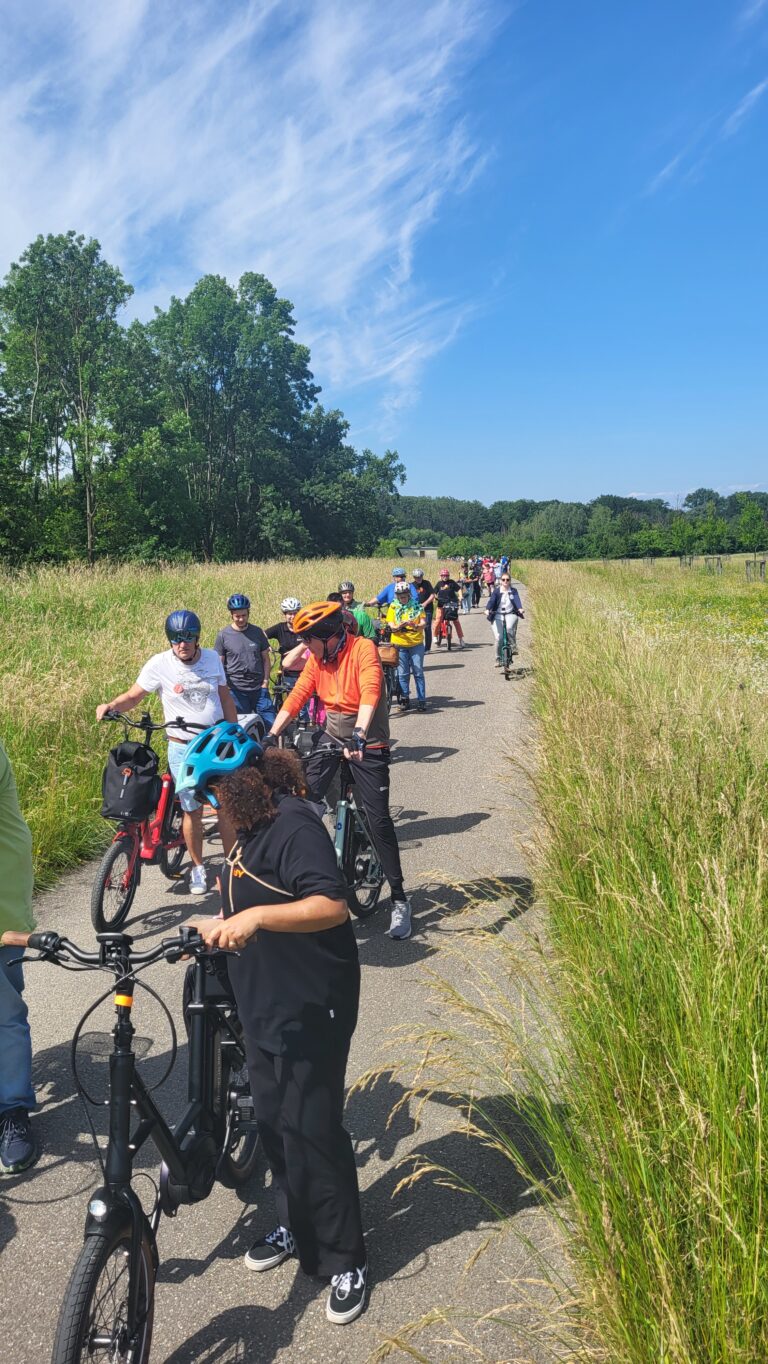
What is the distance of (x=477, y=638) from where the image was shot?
924 inches

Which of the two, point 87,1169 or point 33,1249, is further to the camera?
point 87,1169

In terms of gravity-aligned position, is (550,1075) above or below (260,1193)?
above

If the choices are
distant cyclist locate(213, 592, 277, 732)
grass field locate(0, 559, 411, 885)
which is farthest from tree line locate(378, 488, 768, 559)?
distant cyclist locate(213, 592, 277, 732)

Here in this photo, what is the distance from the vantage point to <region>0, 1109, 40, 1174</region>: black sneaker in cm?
326

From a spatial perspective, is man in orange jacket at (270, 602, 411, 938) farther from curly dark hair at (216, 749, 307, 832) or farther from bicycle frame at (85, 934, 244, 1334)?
curly dark hair at (216, 749, 307, 832)

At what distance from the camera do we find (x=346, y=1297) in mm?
2465

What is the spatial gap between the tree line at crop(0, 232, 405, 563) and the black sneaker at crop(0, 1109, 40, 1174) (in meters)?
29.2

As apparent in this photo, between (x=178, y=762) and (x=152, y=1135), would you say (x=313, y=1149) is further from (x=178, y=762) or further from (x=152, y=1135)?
(x=178, y=762)

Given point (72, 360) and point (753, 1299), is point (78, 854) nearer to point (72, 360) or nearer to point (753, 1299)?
point (753, 1299)

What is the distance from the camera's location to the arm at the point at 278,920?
2.10 metres

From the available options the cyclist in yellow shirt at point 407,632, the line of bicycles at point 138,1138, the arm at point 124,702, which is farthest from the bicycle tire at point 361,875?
the cyclist in yellow shirt at point 407,632

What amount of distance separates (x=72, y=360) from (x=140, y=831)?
44.9 m

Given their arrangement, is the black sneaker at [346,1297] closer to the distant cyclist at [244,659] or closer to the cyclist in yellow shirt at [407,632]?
the distant cyclist at [244,659]

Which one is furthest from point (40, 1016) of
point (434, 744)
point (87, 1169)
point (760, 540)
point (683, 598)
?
point (760, 540)
